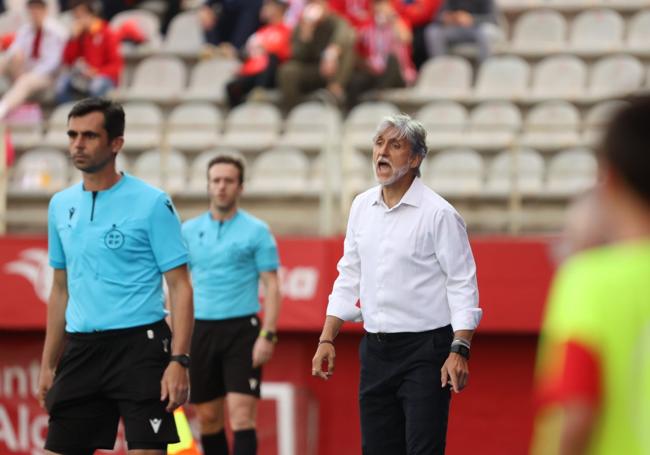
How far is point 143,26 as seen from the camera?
17.6 meters

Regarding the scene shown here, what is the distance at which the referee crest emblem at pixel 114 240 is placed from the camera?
655cm

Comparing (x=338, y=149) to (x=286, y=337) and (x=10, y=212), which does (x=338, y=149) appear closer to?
(x=286, y=337)

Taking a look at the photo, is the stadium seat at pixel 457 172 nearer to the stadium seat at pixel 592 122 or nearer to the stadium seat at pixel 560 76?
the stadium seat at pixel 592 122

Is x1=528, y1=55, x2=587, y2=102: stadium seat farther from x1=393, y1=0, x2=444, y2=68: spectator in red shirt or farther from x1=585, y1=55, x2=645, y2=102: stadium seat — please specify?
x1=393, y1=0, x2=444, y2=68: spectator in red shirt

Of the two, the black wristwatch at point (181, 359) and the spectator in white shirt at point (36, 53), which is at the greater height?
the spectator in white shirt at point (36, 53)

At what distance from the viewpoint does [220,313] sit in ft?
31.4

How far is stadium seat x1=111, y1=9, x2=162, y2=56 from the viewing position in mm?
16953

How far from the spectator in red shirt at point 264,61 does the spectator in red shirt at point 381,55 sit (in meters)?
0.89

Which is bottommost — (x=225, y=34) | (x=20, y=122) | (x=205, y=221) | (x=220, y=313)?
(x=220, y=313)

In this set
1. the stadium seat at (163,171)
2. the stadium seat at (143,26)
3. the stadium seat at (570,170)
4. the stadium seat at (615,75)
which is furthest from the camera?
the stadium seat at (143,26)

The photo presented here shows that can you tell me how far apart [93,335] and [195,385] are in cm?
319

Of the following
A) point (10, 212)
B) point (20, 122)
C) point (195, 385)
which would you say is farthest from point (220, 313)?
point (20, 122)

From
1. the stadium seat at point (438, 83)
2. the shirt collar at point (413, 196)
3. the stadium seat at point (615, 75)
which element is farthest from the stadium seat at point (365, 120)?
the shirt collar at point (413, 196)

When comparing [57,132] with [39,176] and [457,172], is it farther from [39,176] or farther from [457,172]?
[457,172]
